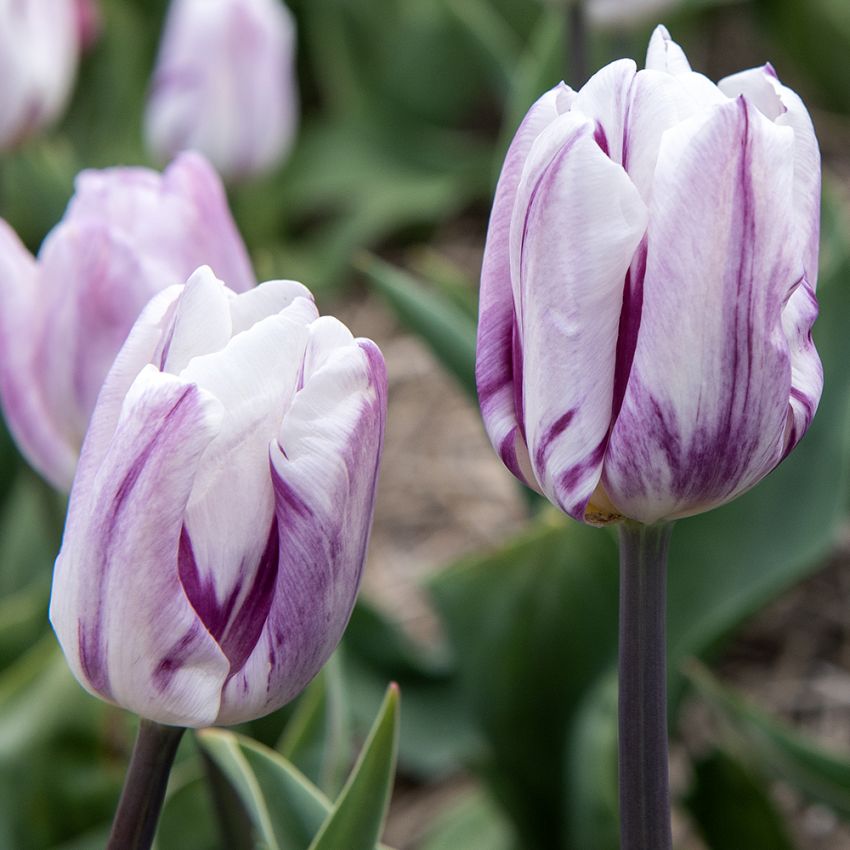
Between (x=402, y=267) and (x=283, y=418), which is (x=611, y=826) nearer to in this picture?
(x=283, y=418)

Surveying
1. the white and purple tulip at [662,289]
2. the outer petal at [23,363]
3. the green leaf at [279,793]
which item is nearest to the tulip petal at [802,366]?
the white and purple tulip at [662,289]

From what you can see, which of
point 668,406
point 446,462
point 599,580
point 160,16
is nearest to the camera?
point 668,406

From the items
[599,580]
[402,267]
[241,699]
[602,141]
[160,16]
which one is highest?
[602,141]

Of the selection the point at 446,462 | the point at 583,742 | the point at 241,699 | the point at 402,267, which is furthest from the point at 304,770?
the point at 402,267

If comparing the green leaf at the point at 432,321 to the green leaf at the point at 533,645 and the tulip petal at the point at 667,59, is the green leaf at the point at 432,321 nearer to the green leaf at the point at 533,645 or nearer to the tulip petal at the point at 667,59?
the green leaf at the point at 533,645

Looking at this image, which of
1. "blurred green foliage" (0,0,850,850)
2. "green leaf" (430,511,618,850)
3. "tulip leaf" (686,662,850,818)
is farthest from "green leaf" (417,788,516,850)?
"tulip leaf" (686,662,850,818)

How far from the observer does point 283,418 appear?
418 mm

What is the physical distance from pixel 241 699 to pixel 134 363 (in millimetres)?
108

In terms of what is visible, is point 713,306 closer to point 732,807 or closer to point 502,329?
point 502,329

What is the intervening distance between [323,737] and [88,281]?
27cm

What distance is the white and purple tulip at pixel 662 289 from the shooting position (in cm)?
38

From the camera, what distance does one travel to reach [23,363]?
652 millimetres

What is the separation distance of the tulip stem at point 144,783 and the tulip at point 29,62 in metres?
0.82

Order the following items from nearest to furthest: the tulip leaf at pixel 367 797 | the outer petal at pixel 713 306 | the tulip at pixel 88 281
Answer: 1. the outer petal at pixel 713 306
2. the tulip leaf at pixel 367 797
3. the tulip at pixel 88 281
